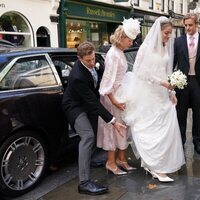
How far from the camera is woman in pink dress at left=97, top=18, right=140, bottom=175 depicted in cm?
455

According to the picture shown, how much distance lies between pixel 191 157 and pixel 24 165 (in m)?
2.25

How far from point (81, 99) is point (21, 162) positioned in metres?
0.92

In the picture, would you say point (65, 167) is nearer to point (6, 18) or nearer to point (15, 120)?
point (15, 120)

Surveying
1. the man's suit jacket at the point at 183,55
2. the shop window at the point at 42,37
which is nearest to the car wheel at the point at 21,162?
the man's suit jacket at the point at 183,55

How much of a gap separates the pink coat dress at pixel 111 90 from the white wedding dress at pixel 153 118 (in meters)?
0.12

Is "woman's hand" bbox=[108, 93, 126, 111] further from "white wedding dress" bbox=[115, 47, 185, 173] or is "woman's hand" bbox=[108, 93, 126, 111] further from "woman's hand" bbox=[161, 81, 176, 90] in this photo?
"woman's hand" bbox=[161, 81, 176, 90]

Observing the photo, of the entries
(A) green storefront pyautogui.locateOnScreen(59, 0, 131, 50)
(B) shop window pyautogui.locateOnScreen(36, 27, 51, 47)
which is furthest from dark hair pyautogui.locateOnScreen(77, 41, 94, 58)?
(A) green storefront pyautogui.locateOnScreen(59, 0, 131, 50)

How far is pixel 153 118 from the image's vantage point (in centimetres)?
458

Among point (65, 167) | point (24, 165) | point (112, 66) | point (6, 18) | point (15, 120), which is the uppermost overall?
point (6, 18)

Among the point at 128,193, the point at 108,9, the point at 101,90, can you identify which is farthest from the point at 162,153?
the point at 108,9

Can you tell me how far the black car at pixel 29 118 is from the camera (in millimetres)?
4059

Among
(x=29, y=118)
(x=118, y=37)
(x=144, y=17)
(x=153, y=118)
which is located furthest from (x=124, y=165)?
(x=144, y=17)

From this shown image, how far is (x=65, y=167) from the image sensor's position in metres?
5.24

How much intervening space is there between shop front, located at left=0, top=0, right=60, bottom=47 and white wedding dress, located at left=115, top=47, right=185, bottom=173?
9860 mm
